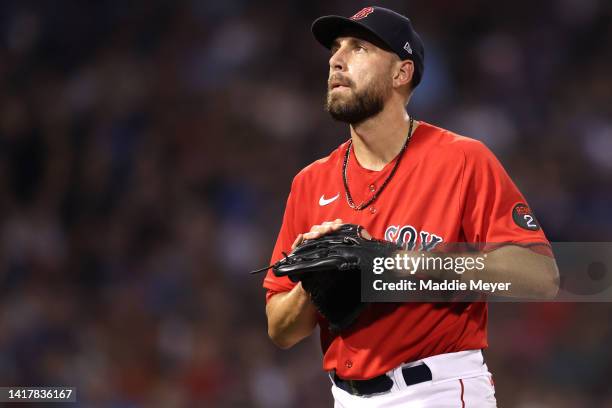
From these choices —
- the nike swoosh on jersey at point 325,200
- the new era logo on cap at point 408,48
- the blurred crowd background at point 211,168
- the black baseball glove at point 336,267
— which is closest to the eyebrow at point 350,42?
the new era logo on cap at point 408,48

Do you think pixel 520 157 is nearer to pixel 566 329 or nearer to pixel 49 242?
pixel 566 329

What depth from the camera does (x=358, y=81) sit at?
9.38ft

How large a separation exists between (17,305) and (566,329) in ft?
11.8

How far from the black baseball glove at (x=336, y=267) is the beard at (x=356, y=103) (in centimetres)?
47

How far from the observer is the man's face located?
2.85 metres

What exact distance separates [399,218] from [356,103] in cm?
42

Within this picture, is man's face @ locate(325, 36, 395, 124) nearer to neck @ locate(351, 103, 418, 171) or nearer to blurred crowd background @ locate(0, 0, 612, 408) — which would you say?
neck @ locate(351, 103, 418, 171)

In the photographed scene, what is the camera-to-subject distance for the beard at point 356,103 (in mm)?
2842

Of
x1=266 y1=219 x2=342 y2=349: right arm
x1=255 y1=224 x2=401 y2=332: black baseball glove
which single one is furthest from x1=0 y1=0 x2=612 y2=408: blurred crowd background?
x1=255 y1=224 x2=401 y2=332: black baseball glove

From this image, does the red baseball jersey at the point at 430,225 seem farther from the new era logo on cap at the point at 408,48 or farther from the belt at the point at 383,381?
the new era logo on cap at the point at 408,48

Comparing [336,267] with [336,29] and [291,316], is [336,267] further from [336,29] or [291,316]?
[336,29]

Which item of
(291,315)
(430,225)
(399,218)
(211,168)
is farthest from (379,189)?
(211,168)

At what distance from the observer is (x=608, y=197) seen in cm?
601
